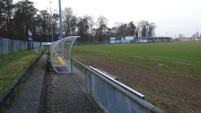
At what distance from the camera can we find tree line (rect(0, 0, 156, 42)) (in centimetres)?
5728

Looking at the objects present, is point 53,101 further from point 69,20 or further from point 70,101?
point 69,20

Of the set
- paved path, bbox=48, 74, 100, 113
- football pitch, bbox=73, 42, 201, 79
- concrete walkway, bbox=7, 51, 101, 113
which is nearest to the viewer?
concrete walkway, bbox=7, 51, 101, 113

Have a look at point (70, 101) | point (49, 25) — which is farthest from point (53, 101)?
point (49, 25)

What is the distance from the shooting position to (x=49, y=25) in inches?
3684

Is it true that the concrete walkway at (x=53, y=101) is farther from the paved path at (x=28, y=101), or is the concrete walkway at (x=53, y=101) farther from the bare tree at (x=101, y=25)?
the bare tree at (x=101, y=25)

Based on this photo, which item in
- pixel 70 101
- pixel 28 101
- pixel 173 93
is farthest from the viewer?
pixel 173 93

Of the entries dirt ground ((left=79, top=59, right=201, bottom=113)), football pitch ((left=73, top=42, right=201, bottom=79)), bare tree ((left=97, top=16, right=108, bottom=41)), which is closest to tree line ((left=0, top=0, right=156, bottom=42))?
bare tree ((left=97, top=16, right=108, bottom=41))

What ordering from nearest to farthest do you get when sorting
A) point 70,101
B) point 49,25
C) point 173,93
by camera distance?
point 70,101 < point 173,93 < point 49,25

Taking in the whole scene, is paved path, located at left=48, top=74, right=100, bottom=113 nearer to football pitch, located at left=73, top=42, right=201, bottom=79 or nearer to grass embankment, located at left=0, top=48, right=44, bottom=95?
grass embankment, located at left=0, top=48, right=44, bottom=95

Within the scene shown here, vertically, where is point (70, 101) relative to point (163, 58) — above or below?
below

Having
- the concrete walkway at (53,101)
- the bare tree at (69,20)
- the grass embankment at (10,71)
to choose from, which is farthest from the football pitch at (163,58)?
the bare tree at (69,20)

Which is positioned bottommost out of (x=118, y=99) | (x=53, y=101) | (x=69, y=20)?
(x=53, y=101)

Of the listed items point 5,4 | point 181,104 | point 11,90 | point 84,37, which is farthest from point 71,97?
point 84,37

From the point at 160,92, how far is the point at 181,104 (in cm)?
132
